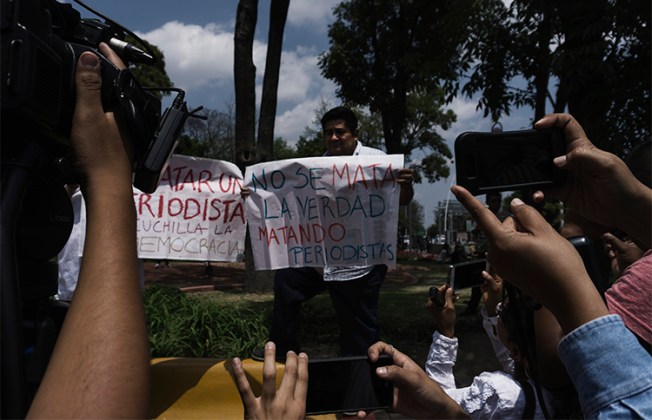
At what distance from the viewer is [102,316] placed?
2.58 feet

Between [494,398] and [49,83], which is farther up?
[49,83]

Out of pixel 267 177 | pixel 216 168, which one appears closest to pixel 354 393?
pixel 267 177

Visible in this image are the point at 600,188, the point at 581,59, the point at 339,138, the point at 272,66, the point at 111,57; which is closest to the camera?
the point at 111,57

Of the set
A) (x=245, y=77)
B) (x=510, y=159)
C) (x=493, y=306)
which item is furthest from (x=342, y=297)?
(x=245, y=77)

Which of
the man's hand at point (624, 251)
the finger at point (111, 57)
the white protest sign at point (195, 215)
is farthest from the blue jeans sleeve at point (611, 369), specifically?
Result: the white protest sign at point (195, 215)

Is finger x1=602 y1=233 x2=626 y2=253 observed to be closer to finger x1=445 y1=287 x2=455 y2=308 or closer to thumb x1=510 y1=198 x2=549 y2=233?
finger x1=445 y1=287 x2=455 y2=308

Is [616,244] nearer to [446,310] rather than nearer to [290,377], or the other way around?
[446,310]

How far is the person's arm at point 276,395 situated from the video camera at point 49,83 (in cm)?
54

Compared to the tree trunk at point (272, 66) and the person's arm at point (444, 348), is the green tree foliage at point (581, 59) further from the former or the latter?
the person's arm at point (444, 348)

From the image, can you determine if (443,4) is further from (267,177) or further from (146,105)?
(146,105)

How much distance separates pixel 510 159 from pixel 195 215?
3281 millimetres

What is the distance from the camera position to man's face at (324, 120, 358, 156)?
13.3 feet

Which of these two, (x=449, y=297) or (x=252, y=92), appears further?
(x=252, y=92)

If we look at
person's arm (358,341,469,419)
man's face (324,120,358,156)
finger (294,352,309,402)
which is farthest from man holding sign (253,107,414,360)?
finger (294,352,309,402)
